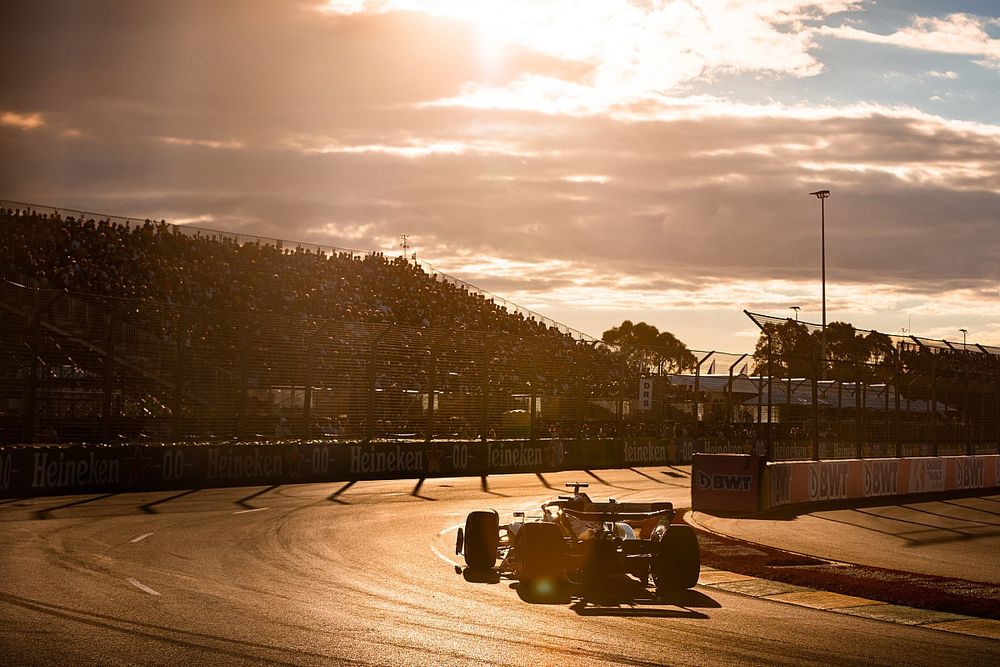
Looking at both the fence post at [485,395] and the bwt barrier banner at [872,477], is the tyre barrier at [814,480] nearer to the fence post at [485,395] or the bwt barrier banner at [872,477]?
the bwt barrier banner at [872,477]

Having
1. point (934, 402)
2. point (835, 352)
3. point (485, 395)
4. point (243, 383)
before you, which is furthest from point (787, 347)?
point (243, 383)

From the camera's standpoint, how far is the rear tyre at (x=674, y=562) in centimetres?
1228

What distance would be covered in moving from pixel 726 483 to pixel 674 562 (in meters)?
11.7

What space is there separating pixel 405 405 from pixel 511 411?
537 centimetres

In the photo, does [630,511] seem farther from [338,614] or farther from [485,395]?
[485,395]

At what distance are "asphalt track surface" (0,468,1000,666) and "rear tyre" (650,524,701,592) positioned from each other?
23cm

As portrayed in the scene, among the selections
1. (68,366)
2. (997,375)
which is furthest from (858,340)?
(68,366)

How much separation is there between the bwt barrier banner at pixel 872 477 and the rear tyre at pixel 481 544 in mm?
11425

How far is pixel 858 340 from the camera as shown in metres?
27.9

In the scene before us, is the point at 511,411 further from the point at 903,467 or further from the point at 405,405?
the point at 903,467

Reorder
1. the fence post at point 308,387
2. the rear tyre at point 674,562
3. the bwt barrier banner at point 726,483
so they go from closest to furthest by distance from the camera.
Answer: the rear tyre at point 674,562, the bwt barrier banner at point 726,483, the fence post at point 308,387

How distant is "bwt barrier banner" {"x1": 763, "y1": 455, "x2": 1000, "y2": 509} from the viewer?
979 inches

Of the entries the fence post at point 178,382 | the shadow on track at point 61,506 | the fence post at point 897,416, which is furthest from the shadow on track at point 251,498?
the fence post at point 897,416

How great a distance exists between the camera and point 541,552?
40.4 ft
